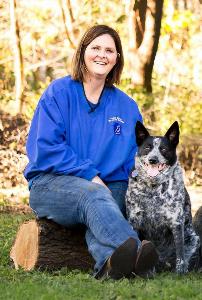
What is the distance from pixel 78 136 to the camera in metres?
6.48

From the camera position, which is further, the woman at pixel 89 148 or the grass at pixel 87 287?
the woman at pixel 89 148

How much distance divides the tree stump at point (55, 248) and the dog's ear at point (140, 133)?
85 cm

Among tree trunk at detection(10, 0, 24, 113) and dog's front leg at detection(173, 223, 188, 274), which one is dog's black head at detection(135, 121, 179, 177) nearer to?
dog's front leg at detection(173, 223, 188, 274)

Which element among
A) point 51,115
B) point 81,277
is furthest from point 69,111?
point 81,277

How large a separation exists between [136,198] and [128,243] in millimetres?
867

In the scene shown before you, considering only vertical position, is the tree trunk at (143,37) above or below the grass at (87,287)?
above

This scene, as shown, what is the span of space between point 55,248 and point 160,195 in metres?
0.98

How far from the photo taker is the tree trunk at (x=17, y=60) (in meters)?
13.9

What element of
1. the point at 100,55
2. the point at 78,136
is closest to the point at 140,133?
the point at 78,136

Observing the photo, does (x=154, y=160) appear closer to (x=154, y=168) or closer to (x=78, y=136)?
(x=154, y=168)

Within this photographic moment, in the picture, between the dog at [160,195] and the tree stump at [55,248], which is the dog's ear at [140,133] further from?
the tree stump at [55,248]

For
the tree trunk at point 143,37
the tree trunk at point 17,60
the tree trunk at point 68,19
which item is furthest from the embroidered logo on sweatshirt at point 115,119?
the tree trunk at point 68,19

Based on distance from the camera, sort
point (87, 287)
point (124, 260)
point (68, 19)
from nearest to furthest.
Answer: point (87, 287) → point (124, 260) → point (68, 19)

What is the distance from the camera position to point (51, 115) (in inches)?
253
